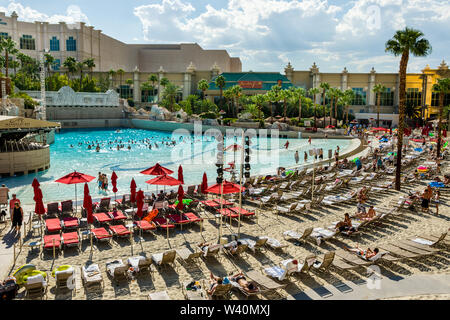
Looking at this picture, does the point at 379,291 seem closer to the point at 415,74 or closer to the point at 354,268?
the point at 354,268

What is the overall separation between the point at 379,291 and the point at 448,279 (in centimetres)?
213

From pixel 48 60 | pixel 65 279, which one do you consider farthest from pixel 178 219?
pixel 48 60

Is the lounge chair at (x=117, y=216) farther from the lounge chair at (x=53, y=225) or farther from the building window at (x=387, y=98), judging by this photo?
the building window at (x=387, y=98)

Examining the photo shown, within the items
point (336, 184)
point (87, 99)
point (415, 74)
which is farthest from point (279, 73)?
point (336, 184)

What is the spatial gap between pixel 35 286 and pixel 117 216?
560cm

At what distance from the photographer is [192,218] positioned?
14.0 m

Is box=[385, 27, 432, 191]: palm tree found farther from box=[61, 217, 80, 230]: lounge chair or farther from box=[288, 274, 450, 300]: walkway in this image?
box=[61, 217, 80, 230]: lounge chair

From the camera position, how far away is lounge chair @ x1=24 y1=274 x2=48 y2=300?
8.41 meters

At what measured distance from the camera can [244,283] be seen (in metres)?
8.80

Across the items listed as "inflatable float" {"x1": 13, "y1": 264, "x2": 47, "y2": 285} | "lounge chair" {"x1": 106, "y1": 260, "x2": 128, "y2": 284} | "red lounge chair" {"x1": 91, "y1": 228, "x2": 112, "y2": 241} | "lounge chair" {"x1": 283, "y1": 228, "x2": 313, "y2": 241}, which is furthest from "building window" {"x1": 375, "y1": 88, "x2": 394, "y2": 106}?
"inflatable float" {"x1": 13, "y1": 264, "x2": 47, "y2": 285}

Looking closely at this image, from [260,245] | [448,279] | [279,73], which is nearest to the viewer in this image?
[448,279]

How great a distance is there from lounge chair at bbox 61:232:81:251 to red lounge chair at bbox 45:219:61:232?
3.21ft

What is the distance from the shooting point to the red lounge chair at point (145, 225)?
12844mm

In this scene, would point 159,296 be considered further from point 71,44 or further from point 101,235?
point 71,44
